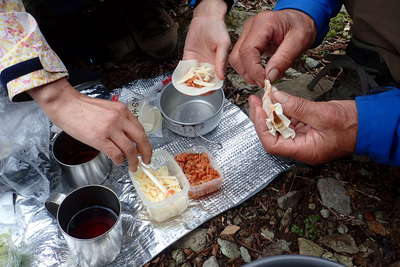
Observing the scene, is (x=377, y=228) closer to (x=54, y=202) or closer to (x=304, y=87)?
(x=304, y=87)

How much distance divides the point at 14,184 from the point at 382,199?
6.01 feet

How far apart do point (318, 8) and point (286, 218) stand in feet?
3.43

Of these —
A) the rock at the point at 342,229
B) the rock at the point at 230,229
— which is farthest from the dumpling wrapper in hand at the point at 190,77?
the rock at the point at 342,229

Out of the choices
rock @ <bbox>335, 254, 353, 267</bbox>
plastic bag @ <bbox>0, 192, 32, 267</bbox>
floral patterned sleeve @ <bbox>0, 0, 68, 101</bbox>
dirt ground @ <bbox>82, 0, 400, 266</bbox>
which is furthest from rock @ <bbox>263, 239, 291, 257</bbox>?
floral patterned sleeve @ <bbox>0, 0, 68, 101</bbox>

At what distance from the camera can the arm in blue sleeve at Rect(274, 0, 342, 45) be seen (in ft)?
6.07

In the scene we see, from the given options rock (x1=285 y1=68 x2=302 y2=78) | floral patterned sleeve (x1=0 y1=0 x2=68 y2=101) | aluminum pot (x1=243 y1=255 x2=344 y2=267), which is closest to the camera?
aluminum pot (x1=243 y1=255 x2=344 y2=267)

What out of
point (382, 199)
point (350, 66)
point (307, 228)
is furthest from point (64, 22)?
point (382, 199)

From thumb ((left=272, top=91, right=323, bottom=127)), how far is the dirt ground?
0.57 meters

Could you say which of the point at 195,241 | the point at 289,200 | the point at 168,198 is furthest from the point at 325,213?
the point at 168,198

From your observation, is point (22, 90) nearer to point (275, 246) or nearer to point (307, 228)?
point (275, 246)

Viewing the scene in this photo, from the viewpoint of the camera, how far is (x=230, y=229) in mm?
1831

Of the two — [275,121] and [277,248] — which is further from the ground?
[275,121]

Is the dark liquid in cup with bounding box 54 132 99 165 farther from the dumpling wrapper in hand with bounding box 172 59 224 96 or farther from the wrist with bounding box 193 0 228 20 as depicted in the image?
the wrist with bounding box 193 0 228 20

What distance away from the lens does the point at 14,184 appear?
1.85 m
